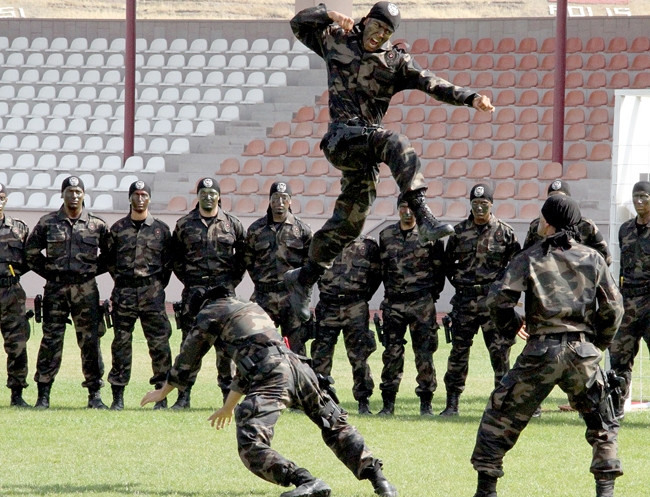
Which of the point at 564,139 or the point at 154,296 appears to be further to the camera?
the point at 564,139

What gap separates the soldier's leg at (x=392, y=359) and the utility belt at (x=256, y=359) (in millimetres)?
4061

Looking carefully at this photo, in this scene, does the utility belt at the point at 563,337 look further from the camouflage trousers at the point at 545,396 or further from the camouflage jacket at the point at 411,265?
the camouflage jacket at the point at 411,265

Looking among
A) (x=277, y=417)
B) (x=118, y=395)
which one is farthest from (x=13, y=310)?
(x=277, y=417)

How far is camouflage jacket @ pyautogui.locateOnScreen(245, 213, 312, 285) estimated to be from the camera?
11344 mm

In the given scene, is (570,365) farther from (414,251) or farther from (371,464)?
(414,251)

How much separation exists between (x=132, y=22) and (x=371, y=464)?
16298 millimetres

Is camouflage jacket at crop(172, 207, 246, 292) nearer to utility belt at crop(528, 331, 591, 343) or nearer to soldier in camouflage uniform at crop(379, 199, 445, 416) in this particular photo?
soldier in camouflage uniform at crop(379, 199, 445, 416)

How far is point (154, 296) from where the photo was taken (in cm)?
1134

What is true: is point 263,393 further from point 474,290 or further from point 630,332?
point 630,332

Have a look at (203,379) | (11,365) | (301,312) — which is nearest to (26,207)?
(203,379)

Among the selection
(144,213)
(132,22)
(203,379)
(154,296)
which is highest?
(132,22)

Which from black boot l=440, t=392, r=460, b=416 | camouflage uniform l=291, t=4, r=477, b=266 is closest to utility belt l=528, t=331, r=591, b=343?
camouflage uniform l=291, t=4, r=477, b=266

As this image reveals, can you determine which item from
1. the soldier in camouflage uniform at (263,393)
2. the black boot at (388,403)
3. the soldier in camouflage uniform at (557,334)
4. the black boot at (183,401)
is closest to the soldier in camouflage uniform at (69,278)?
the black boot at (183,401)

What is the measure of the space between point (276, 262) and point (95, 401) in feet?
7.16
